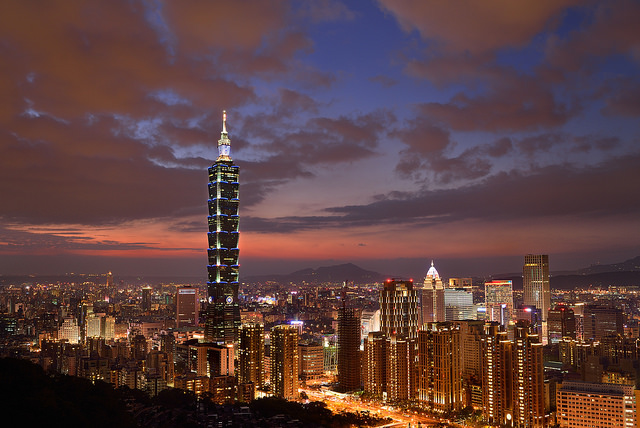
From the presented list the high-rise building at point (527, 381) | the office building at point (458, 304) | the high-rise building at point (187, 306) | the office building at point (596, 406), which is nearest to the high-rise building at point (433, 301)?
the office building at point (458, 304)

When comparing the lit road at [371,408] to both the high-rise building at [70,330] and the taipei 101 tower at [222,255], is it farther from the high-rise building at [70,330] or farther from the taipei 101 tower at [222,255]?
the high-rise building at [70,330]

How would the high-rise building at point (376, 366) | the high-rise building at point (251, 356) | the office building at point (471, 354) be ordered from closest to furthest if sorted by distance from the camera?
the office building at point (471, 354)
the high-rise building at point (376, 366)
the high-rise building at point (251, 356)

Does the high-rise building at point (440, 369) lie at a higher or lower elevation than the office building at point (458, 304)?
lower

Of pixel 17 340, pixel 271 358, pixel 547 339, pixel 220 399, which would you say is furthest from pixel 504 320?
pixel 17 340

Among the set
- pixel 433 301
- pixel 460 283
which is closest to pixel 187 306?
pixel 433 301

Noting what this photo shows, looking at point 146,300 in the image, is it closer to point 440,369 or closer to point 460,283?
point 460,283

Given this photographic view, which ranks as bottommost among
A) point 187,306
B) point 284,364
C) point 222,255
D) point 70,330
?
point 284,364
